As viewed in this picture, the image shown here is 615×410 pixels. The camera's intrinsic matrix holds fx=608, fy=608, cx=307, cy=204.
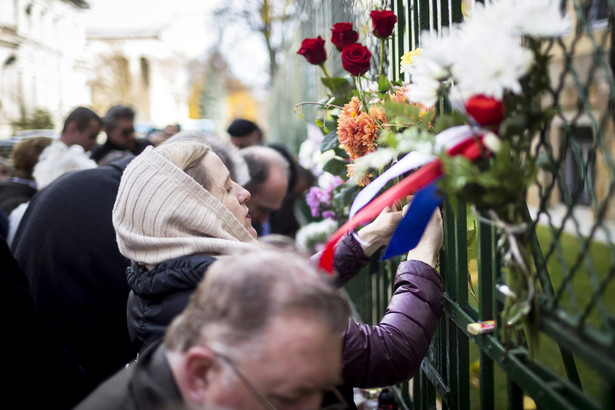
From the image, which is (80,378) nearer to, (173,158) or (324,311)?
(173,158)

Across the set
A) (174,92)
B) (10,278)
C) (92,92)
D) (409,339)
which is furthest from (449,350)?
(174,92)

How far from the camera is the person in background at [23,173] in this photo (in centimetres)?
486

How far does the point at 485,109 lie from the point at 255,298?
595 mm

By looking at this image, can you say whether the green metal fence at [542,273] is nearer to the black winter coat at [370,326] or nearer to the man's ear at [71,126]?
the black winter coat at [370,326]

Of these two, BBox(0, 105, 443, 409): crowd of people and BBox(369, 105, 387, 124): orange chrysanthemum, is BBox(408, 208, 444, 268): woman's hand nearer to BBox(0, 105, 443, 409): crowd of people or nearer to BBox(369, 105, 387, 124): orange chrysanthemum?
BBox(0, 105, 443, 409): crowd of people

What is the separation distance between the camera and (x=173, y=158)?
2.06 metres

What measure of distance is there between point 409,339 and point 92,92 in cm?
1743

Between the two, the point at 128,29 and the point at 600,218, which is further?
the point at 128,29

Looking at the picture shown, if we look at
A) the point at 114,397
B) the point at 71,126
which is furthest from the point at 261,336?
the point at 71,126

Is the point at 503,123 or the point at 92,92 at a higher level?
the point at 92,92

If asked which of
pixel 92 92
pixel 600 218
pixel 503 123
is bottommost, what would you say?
pixel 600 218

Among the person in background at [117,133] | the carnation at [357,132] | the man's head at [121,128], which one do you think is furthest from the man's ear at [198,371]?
the man's head at [121,128]

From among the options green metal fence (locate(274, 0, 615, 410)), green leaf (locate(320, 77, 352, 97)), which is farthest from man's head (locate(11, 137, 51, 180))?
green leaf (locate(320, 77, 352, 97))

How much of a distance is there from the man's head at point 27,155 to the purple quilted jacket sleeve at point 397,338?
14.0 ft
